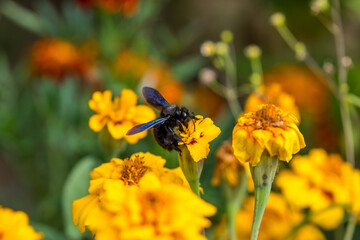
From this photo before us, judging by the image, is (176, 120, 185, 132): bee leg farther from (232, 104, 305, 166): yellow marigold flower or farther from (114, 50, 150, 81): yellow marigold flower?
(114, 50, 150, 81): yellow marigold flower

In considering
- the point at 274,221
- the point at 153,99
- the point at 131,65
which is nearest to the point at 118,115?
the point at 153,99

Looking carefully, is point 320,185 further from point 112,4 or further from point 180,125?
point 112,4

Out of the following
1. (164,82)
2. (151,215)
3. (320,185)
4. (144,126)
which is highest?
(164,82)

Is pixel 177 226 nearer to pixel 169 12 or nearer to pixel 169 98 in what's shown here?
pixel 169 98

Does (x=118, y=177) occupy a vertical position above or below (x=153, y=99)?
below

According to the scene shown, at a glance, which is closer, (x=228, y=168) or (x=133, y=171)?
(x=133, y=171)

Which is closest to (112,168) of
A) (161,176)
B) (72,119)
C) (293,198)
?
(161,176)
